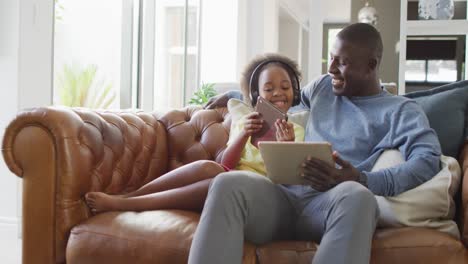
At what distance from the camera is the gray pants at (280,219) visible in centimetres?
131

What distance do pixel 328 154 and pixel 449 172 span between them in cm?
42

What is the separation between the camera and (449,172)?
1.61 metres

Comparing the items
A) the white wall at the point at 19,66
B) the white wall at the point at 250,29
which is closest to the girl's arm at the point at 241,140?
the white wall at the point at 19,66

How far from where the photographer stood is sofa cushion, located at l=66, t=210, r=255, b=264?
1518mm

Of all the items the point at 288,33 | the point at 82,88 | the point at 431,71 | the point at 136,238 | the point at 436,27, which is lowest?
the point at 136,238

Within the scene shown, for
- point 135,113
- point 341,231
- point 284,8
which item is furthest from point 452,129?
point 284,8

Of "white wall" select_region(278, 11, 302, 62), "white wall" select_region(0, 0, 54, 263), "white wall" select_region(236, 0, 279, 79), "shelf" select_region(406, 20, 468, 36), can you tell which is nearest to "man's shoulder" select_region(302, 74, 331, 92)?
"white wall" select_region(0, 0, 54, 263)

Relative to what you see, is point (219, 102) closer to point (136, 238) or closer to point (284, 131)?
point (284, 131)

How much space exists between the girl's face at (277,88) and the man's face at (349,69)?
0.62 feet

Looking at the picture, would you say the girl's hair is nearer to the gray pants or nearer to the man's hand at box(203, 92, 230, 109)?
the man's hand at box(203, 92, 230, 109)

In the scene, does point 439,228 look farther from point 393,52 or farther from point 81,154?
point 393,52

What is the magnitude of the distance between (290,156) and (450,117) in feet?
2.34

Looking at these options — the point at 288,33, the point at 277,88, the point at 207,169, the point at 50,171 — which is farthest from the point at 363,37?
the point at 288,33

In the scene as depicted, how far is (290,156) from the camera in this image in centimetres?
148
